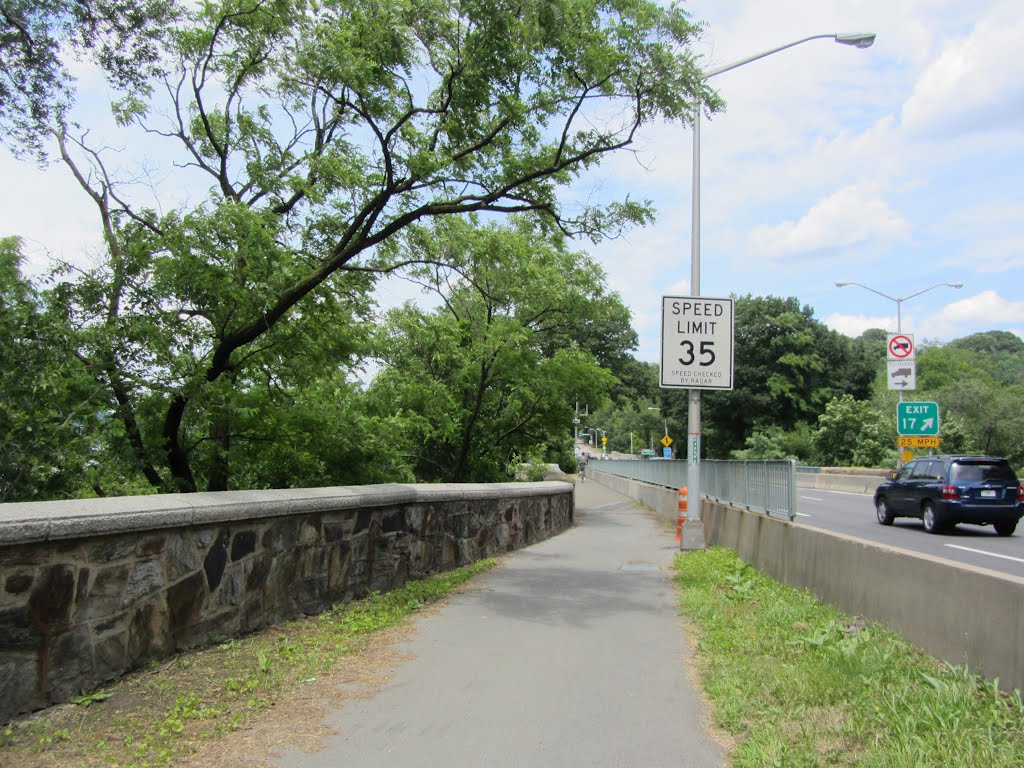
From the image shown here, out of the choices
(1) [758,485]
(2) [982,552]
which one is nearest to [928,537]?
(2) [982,552]

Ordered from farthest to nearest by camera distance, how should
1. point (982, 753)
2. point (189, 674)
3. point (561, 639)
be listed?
point (561, 639) < point (189, 674) < point (982, 753)

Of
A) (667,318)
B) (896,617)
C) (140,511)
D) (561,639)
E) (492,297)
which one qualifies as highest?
(492,297)

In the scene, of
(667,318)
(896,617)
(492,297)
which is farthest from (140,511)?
(492,297)

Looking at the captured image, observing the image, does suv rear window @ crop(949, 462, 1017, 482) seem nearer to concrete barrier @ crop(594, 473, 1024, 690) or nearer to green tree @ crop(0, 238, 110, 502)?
concrete barrier @ crop(594, 473, 1024, 690)

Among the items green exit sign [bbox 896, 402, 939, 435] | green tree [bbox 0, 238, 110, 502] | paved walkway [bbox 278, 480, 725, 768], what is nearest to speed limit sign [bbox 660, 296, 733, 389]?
paved walkway [bbox 278, 480, 725, 768]

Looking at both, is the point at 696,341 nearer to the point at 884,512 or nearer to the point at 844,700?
the point at 884,512

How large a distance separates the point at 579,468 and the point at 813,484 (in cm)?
3095

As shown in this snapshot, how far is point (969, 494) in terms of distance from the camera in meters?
16.0

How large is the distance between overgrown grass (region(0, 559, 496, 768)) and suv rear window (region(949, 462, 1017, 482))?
1378cm

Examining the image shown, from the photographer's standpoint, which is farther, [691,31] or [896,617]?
[691,31]

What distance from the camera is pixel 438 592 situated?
8867 mm

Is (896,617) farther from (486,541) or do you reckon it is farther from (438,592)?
(486,541)

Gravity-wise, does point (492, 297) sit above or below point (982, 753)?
above

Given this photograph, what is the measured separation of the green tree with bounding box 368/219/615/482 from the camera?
57.9 feet
